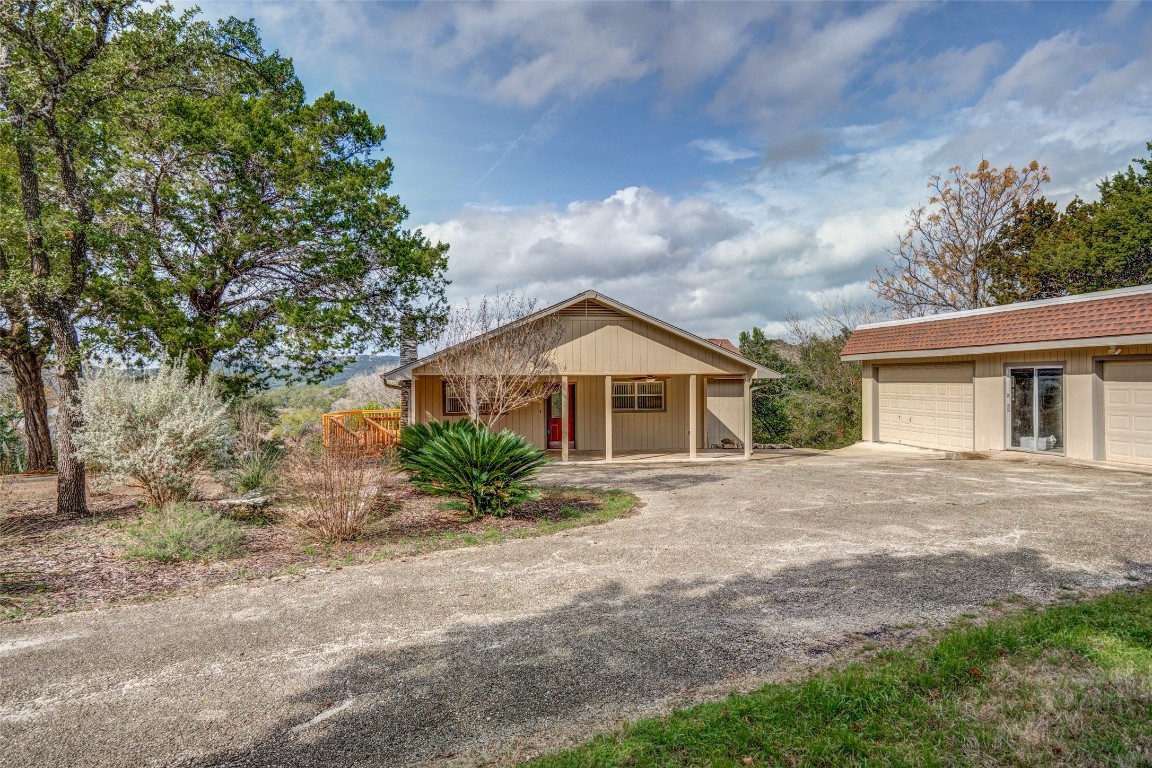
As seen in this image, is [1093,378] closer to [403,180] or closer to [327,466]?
[327,466]

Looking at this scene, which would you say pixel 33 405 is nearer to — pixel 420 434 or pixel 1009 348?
pixel 420 434

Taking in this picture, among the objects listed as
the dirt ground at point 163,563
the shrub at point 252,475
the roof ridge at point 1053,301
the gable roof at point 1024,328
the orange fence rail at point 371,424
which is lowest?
the dirt ground at point 163,563

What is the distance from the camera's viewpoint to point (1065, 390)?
42.9 feet

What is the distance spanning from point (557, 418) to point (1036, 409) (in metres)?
12.1

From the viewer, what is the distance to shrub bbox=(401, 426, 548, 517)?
831 centimetres

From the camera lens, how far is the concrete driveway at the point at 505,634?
120 inches

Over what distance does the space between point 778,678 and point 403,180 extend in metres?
17.0

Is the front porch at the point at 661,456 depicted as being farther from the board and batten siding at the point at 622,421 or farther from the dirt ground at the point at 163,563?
the dirt ground at the point at 163,563

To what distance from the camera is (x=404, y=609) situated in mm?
4871

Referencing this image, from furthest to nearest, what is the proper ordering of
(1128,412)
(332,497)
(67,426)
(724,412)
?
(724,412) < (1128,412) < (67,426) < (332,497)

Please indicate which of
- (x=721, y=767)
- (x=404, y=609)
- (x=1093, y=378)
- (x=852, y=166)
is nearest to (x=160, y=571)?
(x=404, y=609)

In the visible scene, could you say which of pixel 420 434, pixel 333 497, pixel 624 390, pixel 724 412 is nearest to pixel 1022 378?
pixel 724 412

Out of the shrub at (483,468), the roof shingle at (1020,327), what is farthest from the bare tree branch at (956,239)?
the shrub at (483,468)

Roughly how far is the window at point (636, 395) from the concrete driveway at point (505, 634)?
32.4 ft
